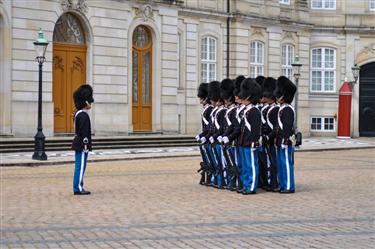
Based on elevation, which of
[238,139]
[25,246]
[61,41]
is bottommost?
[25,246]

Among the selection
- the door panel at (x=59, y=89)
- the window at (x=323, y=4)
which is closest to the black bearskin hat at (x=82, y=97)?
the door panel at (x=59, y=89)

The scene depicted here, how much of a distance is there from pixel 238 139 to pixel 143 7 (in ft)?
55.9

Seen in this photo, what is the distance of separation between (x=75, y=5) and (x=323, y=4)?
1771 cm

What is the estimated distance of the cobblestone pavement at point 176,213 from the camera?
9.22 metres

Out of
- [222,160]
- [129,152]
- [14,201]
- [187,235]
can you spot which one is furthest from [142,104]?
[187,235]

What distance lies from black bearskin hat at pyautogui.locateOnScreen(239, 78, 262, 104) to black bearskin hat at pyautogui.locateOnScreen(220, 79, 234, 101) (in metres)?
0.85

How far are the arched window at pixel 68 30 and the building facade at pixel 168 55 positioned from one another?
4 centimetres

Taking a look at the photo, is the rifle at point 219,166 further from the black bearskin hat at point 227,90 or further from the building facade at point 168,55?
the building facade at point 168,55

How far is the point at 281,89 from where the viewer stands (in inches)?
580

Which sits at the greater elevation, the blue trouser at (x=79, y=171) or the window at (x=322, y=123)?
the window at (x=322, y=123)

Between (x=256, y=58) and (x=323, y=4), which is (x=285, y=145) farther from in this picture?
(x=323, y=4)

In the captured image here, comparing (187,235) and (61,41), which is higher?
(61,41)

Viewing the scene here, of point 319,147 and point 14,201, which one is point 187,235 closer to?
point 14,201

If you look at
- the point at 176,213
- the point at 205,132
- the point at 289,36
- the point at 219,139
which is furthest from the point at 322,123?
the point at 176,213
